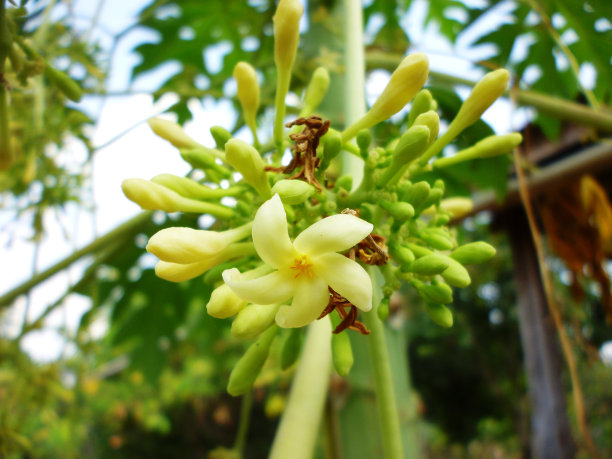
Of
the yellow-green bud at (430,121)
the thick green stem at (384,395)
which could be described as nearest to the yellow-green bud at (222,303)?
the thick green stem at (384,395)

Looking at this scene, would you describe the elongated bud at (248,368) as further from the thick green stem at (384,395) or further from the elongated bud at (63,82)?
the elongated bud at (63,82)

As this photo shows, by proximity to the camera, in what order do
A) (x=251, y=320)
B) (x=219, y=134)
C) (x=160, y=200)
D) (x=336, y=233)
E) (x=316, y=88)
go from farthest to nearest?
1. (x=316, y=88)
2. (x=219, y=134)
3. (x=160, y=200)
4. (x=251, y=320)
5. (x=336, y=233)

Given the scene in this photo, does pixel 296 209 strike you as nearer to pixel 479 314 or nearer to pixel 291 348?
pixel 291 348

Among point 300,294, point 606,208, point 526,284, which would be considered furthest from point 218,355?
point 300,294

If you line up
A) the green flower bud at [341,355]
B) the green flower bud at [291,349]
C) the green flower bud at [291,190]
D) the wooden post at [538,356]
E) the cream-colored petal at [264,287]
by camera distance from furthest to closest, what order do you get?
the wooden post at [538,356], the green flower bud at [291,349], the green flower bud at [341,355], the green flower bud at [291,190], the cream-colored petal at [264,287]

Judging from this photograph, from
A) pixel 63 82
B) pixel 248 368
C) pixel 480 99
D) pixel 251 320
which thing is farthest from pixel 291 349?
pixel 63 82

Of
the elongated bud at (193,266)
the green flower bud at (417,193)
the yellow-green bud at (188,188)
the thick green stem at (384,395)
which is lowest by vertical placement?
the thick green stem at (384,395)

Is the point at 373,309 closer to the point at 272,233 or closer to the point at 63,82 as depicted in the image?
the point at 272,233
